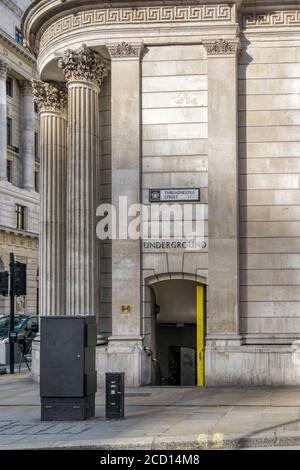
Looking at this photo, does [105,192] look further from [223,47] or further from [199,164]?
[223,47]

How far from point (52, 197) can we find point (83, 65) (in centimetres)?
456

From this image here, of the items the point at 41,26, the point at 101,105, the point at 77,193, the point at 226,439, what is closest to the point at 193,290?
the point at 77,193

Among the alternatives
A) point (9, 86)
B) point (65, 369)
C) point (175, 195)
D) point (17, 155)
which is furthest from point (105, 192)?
point (9, 86)

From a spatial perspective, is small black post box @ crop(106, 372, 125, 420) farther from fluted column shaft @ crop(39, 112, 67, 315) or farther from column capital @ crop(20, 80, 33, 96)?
column capital @ crop(20, 80, 33, 96)

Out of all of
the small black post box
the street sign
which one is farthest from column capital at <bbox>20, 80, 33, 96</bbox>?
the small black post box

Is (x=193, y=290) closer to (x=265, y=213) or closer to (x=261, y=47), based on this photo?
(x=265, y=213)

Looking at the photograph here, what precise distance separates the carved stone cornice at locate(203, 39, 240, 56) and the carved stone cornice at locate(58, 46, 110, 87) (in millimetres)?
3151

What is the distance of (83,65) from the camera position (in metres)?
23.0

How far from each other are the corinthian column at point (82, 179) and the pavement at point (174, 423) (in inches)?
123

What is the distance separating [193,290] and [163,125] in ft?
15.4

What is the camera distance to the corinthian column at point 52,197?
24953 mm

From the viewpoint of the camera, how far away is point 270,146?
22.3 metres

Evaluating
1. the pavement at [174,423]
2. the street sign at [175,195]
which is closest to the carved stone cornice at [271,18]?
the street sign at [175,195]

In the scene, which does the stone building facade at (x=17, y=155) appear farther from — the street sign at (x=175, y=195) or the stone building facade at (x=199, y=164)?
the street sign at (x=175, y=195)
